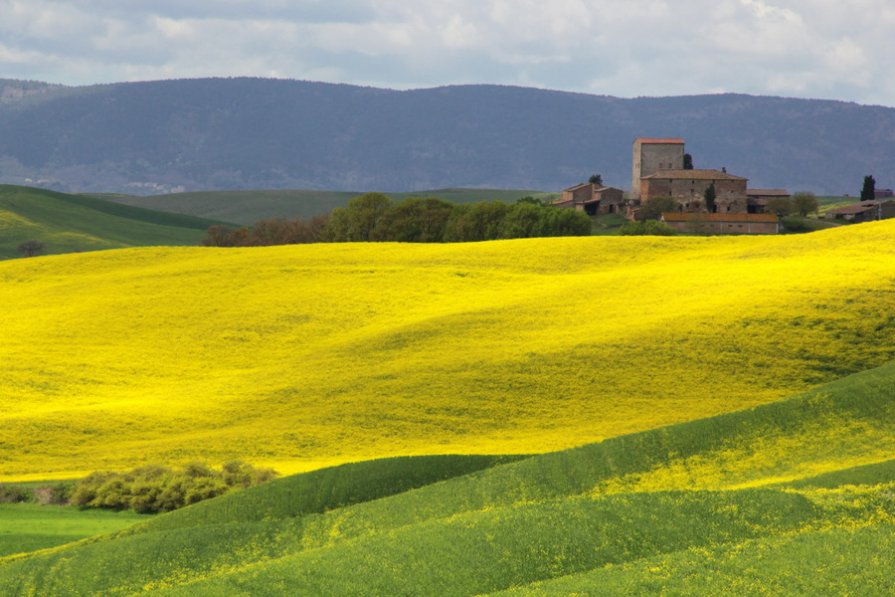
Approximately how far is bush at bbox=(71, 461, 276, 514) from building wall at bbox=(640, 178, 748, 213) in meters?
125

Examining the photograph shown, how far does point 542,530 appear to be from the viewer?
2345 cm

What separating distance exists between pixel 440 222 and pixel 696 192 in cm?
5526

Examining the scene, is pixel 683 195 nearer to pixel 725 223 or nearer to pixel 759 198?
pixel 759 198

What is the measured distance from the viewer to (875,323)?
161ft

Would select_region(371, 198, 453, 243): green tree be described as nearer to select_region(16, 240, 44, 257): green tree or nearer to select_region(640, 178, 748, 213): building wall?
select_region(640, 178, 748, 213): building wall

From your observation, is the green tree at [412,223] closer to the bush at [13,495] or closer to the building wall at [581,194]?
the building wall at [581,194]

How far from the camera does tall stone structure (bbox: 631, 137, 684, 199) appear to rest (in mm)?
184250

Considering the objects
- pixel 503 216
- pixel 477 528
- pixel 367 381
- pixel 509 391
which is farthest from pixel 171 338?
pixel 503 216

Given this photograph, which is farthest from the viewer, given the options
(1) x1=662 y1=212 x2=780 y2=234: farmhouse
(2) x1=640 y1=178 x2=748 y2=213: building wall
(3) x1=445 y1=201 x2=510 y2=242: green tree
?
(2) x1=640 y1=178 x2=748 y2=213: building wall

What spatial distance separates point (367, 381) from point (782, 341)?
14.4 meters

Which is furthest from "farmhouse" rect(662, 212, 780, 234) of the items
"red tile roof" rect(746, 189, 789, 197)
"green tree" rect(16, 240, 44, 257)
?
"green tree" rect(16, 240, 44, 257)

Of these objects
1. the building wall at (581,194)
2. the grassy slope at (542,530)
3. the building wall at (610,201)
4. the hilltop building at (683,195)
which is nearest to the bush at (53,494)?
the grassy slope at (542,530)

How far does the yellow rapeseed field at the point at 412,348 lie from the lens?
4134 cm

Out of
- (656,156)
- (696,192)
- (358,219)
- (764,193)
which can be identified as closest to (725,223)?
(696,192)
